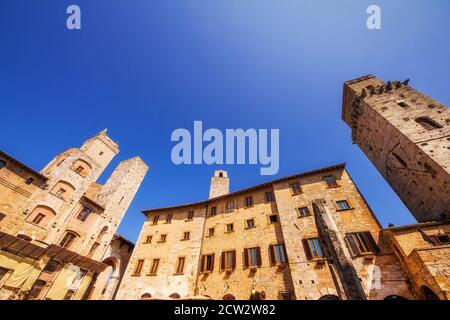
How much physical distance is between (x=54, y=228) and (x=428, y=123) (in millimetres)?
33986

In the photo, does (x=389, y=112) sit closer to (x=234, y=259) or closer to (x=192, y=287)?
(x=234, y=259)

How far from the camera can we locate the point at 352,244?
44.9 ft

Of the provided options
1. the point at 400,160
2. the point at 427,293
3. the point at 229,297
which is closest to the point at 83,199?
the point at 229,297

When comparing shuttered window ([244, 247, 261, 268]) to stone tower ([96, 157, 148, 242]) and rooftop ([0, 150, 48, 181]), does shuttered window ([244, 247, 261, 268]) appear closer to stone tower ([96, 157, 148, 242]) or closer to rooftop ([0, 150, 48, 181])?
stone tower ([96, 157, 148, 242])

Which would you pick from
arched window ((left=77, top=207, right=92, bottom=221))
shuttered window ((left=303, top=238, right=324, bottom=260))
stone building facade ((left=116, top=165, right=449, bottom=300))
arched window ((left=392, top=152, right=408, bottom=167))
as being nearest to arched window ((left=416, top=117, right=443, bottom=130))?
arched window ((left=392, top=152, right=408, bottom=167))

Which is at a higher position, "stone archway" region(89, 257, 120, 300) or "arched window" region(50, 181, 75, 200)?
"arched window" region(50, 181, 75, 200)

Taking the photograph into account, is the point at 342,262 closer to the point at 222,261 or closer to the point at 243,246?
the point at 243,246

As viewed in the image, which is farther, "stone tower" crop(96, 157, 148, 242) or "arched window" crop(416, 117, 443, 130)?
"stone tower" crop(96, 157, 148, 242)

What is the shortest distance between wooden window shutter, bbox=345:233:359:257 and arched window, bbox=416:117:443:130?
10.8 m

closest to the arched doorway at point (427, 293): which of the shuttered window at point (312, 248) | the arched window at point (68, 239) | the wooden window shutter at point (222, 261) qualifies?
the shuttered window at point (312, 248)

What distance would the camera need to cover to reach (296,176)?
63.5ft

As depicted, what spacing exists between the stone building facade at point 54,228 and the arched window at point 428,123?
32105mm

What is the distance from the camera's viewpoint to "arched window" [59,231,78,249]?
19.1 m
